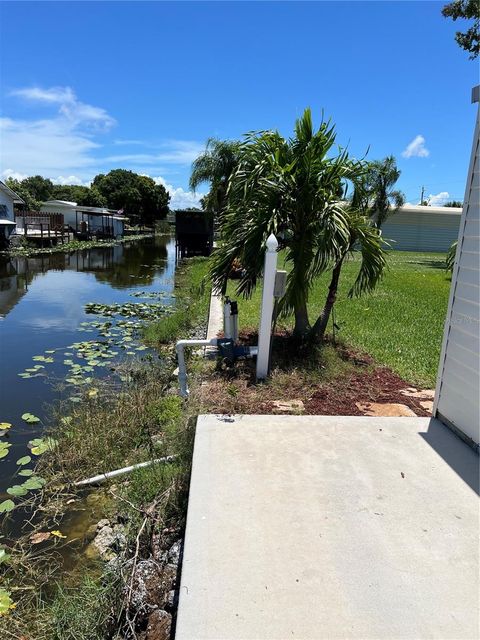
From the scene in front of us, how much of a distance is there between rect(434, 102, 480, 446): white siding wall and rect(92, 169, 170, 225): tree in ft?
211

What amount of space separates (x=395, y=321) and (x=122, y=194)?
61.3 m

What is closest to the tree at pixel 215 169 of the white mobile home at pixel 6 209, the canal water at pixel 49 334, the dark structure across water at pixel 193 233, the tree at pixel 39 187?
the dark structure across water at pixel 193 233

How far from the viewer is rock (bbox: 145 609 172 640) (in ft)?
7.14

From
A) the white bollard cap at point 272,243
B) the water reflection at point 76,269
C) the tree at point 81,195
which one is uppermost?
the tree at point 81,195

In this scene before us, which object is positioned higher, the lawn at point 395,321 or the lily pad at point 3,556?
the lawn at point 395,321

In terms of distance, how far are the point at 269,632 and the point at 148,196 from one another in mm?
69858

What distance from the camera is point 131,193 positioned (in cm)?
6369

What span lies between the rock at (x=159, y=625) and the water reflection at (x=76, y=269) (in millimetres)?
10482

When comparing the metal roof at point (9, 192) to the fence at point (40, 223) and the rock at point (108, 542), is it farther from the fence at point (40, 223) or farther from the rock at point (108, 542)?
the rock at point (108, 542)

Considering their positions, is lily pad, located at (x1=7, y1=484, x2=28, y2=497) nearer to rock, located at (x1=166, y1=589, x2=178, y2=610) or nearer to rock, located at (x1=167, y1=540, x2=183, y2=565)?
rock, located at (x1=167, y1=540, x2=183, y2=565)

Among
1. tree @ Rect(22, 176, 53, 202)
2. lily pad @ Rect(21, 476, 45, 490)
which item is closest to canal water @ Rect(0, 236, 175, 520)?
lily pad @ Rect(21, 476, 45, 490)

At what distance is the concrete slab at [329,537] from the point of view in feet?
6.19

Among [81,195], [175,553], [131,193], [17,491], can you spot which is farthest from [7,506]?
[81,195]

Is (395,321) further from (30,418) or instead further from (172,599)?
(172,599)
